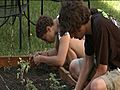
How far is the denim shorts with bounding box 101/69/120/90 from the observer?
10.8ft

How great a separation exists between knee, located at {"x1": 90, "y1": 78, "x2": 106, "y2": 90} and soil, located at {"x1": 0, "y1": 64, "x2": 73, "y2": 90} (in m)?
0.89

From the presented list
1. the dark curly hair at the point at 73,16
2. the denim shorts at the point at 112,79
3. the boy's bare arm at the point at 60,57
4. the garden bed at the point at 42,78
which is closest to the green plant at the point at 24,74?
the garden bed at the point at 42,78

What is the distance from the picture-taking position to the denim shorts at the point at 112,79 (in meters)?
3.28

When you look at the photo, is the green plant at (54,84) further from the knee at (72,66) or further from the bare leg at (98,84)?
the bare leg at (98,84)

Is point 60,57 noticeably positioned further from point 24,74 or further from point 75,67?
point 24,74

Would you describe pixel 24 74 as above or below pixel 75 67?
below

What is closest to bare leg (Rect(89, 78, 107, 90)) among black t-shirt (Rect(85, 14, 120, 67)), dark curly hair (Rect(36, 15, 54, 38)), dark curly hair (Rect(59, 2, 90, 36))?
black t-shirt (Rect(85, 14, 120, 67))

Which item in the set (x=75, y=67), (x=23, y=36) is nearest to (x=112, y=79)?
(x=75, y=67)

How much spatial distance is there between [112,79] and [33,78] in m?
1.28

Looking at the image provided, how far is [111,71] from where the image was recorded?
3354mm

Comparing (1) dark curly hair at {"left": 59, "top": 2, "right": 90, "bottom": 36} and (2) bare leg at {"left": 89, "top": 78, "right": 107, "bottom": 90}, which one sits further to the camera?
(2) bare leg at {"left": 89, "top": 78, "right": 107, "bottom": 90}

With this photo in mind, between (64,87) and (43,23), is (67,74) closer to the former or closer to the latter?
(64,87)

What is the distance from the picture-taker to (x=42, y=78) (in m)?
4.39

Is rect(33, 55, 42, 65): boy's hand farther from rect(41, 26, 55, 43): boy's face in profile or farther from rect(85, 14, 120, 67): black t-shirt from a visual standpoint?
rect(85, 14, 120, 67): black t-shirt
